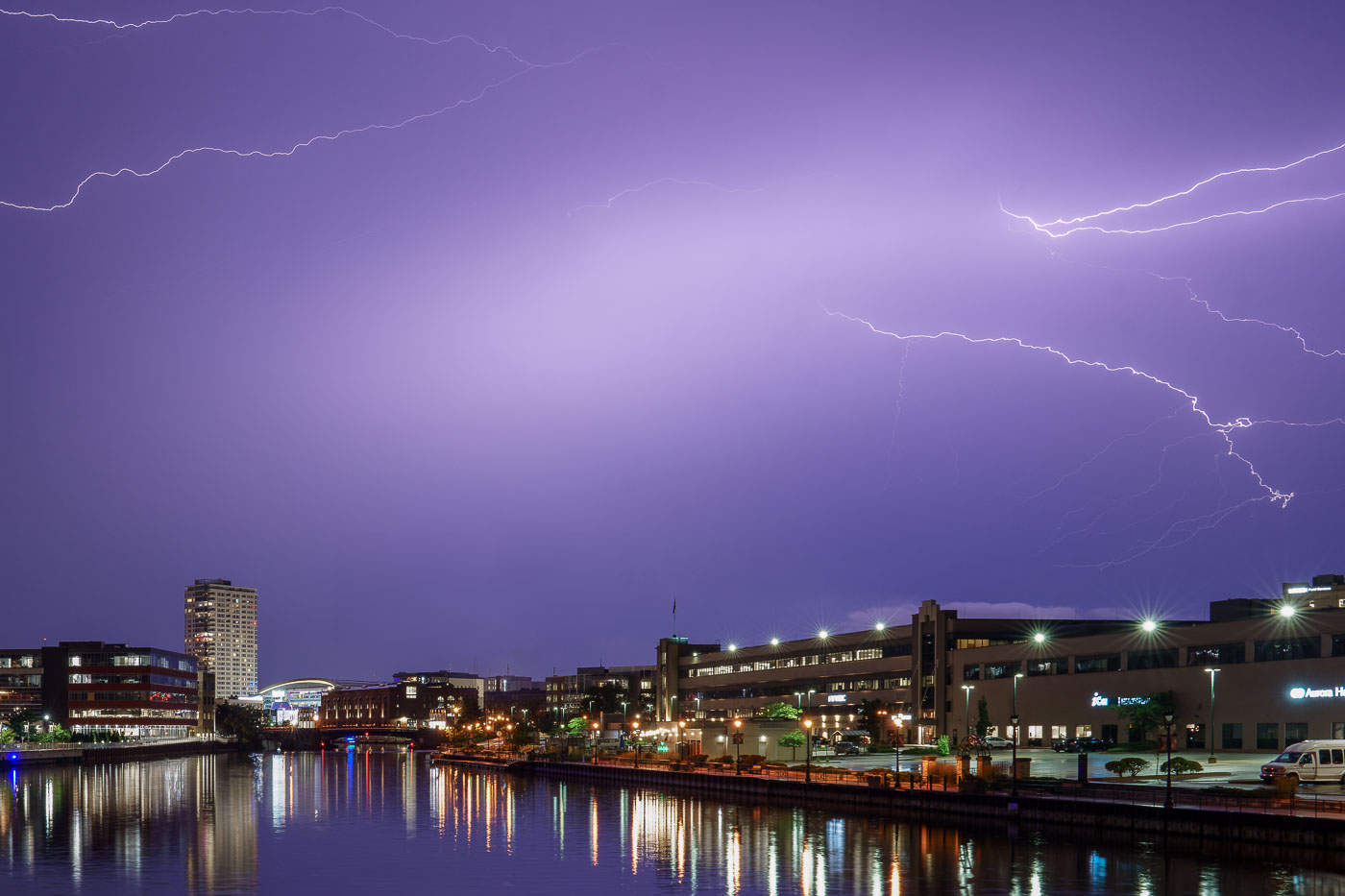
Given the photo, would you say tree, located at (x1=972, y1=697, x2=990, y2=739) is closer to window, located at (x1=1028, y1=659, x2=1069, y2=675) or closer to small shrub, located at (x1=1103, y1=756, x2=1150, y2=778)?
window, located at (x1=1028, y1=659, x2=1069, y2=675)

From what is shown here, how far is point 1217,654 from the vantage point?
97188mm

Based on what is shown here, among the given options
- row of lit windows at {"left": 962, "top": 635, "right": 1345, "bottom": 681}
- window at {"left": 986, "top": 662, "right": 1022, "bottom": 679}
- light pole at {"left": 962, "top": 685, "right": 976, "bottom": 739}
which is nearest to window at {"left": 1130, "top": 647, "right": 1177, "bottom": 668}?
row of lit windows at {"left": 962, "top": 635, "right": 1345, "bottom": 681}

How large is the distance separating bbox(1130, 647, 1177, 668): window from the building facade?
0.12 m

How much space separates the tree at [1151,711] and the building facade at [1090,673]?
0.65 meters

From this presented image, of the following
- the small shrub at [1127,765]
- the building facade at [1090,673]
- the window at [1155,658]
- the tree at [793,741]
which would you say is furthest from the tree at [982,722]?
the small shrub at [1127,765]

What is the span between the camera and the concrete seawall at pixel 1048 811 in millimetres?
55469

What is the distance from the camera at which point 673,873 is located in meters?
57.7

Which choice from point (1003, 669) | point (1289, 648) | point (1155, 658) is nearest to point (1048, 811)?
point (1289, 648)

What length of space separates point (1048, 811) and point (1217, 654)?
3439 centimetres

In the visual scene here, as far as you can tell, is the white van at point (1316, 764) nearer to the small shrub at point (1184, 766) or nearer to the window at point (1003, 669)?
the small shrub at point (1184, 766)

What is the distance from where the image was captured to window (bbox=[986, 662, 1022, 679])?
123312 mm

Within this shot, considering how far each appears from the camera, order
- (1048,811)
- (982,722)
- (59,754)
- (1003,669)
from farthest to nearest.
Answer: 1. (59,754)
2. (1003,669)
3. (982,722)
4. (1048,811)

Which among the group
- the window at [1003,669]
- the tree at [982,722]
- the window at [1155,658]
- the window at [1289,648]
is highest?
the window at [1289,648]

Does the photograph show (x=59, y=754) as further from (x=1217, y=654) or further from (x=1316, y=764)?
(x=1316, y=764)
